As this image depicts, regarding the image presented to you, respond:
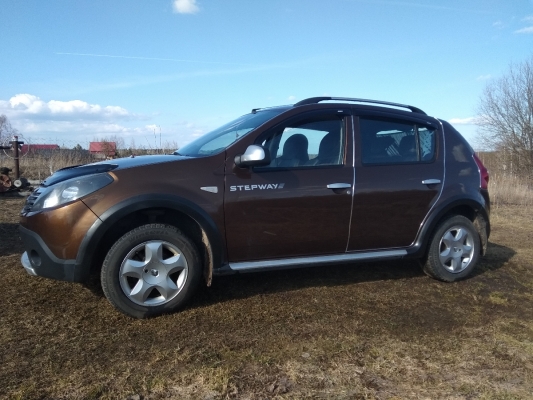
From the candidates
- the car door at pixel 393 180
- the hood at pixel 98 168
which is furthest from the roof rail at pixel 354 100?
the hood at pixel 98 168

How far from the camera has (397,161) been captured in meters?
4.75

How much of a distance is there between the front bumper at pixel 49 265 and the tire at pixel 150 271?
204 millimetres

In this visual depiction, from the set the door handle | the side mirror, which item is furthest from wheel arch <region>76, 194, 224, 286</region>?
the door handle

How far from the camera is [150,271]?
12.3 ft

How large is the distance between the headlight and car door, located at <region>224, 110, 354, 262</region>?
3.37 feet

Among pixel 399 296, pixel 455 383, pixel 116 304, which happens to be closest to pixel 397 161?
pixel 399 296

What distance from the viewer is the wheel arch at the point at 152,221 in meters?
3.61

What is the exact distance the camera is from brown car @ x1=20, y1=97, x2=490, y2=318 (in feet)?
12.0

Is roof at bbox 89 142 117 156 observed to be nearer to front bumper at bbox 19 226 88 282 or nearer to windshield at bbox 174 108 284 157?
windshield at bbox 174 108 284 157

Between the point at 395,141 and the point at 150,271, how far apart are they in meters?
2.78

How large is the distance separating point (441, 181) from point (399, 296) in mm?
1307

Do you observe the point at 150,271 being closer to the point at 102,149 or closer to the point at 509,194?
the point at 102,149

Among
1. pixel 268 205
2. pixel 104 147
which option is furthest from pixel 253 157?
pixel 104 147

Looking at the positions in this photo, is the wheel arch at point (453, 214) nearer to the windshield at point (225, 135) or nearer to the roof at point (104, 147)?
the windshield at point (225, 135)
